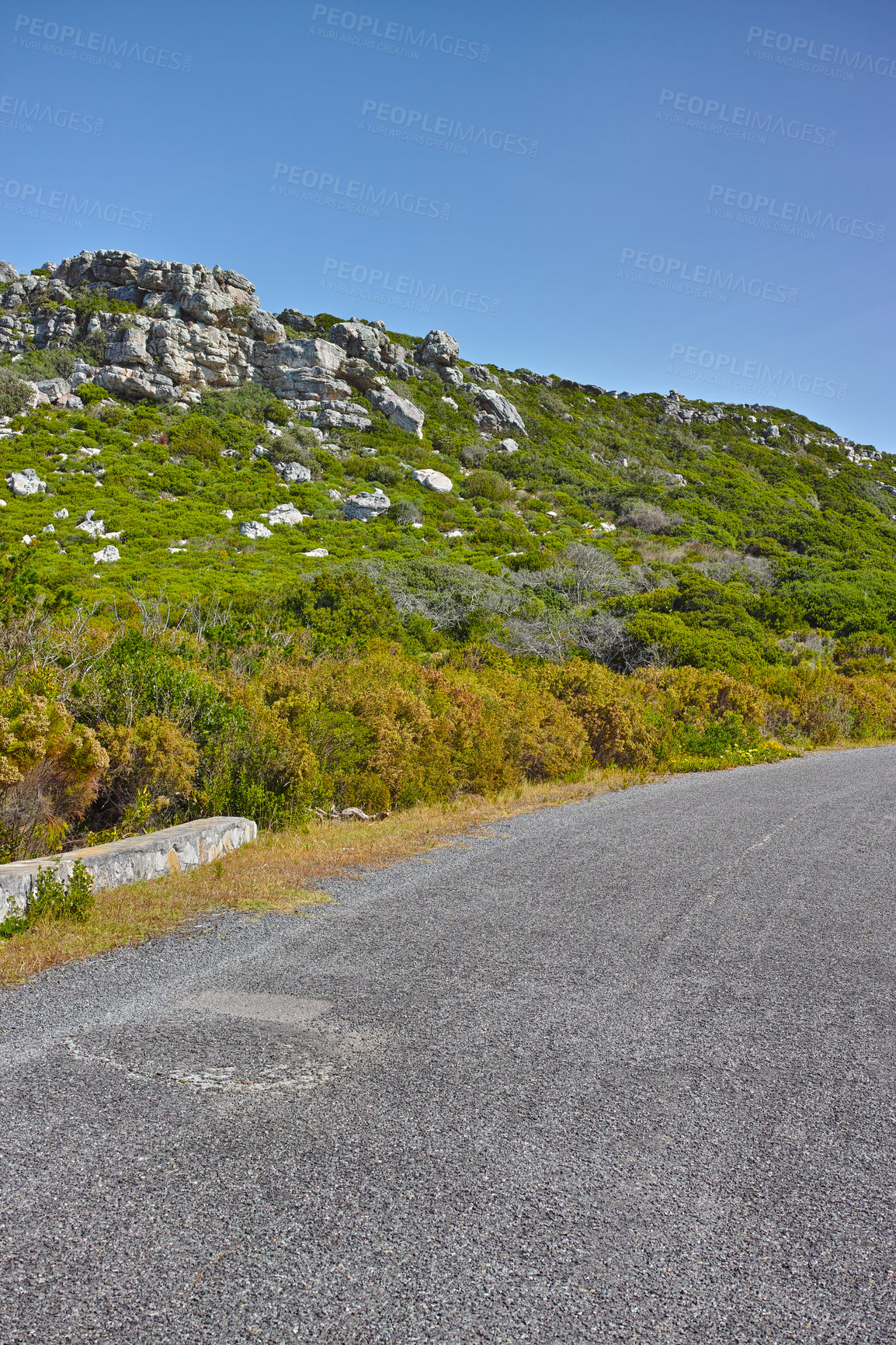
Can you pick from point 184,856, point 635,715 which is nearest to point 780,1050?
point 184,856

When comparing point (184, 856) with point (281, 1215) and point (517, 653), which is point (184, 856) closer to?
point (281, 1215)

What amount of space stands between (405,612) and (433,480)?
72.4ft

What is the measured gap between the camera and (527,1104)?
3020 mm

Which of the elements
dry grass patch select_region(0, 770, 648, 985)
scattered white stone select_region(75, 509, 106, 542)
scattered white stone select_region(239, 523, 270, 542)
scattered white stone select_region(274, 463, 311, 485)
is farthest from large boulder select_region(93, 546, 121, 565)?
dry grass patch select_region(0, 770, 648, 985)

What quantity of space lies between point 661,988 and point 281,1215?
2.56m

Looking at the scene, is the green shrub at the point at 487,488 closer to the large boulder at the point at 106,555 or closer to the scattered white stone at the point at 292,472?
the scattered white stone at the point at 292,472

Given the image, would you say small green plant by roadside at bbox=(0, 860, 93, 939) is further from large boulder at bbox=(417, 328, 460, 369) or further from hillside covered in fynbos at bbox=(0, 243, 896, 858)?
large boulder at bbox=(417, 328, 460, 369)

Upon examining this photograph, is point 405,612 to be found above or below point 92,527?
below

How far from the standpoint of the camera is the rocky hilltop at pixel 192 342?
46031 millimetres

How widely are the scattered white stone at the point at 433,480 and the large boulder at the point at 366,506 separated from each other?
16.9ft

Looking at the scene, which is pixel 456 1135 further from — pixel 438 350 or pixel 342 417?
pixel 438 350

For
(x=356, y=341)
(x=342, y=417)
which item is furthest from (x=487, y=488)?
(x=356, y=341)

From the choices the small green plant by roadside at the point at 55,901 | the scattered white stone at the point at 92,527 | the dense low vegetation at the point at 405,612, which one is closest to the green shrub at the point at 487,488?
the dense low vegetation at the point at 405,612

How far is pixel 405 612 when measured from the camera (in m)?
21.8
